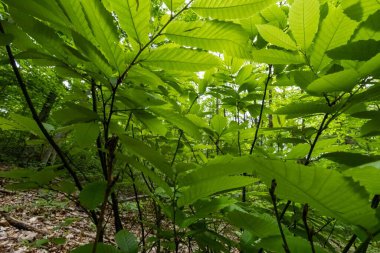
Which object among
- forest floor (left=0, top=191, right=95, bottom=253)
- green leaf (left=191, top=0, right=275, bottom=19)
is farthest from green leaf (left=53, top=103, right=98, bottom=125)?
forest floor (left=0, top=191, right=95, bottom=253)

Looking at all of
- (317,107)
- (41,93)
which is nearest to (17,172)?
(317,107)

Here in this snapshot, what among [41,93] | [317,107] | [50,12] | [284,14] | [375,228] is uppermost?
[41,93]

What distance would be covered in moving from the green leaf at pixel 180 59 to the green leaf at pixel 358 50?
33 cm

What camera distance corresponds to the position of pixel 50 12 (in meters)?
0.67

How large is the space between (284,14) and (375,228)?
0.94 meters

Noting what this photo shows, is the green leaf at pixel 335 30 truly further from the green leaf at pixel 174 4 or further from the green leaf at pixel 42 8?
the green leaf at pixel 42 8

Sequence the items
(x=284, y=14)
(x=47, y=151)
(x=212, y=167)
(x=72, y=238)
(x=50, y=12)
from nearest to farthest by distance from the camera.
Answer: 1. (x=50, y=12)
2. (x=212, y=167)
3. (x=284, y=14)
4. (x=72, y=238)
5. (x=47, y=151)

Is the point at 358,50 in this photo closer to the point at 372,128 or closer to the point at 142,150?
the point at 372,128

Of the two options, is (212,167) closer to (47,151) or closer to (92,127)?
(92,127)

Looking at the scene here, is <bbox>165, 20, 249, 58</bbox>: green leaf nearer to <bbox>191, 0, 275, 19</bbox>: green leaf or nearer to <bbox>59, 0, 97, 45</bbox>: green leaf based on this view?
<bbox>191, 0, 275, 19</bbox>: green leaf

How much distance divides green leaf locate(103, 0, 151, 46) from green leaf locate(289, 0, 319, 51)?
0.40 metres

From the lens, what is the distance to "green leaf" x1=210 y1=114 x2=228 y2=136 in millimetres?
1727

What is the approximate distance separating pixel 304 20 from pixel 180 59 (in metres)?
0.36

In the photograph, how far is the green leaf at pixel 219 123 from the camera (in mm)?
1727
